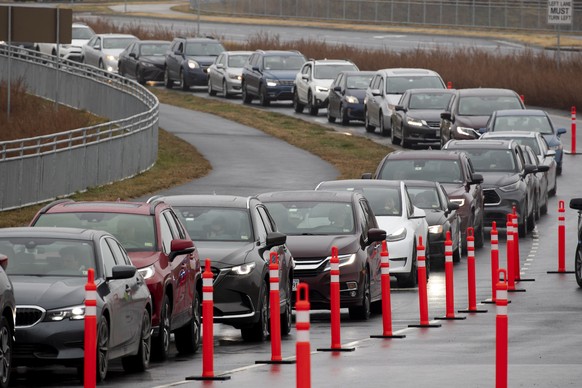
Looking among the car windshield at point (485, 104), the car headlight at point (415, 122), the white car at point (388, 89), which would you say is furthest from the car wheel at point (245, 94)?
the car windshield at point (485, 104)

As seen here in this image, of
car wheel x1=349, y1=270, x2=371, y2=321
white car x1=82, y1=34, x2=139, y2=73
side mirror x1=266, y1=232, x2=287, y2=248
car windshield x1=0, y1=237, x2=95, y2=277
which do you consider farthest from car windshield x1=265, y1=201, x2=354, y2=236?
white car x1=82, y1=34, x2=139, y2=73

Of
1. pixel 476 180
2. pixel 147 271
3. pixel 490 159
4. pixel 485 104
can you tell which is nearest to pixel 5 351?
pixel 147 271

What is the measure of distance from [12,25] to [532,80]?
2265cm

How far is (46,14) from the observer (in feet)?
153

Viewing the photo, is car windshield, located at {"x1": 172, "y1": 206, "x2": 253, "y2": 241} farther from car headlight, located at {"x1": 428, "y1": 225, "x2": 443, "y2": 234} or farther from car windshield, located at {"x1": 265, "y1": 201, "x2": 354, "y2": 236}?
car headlight, located at {"x1": 428, "y1": 225, "x2": 443, "y2": 234}

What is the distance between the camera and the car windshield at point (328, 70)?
56.8 m

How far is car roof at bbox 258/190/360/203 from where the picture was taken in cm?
2277

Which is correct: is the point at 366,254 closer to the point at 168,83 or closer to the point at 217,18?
the point at 168,83

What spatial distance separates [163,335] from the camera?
16969 mm

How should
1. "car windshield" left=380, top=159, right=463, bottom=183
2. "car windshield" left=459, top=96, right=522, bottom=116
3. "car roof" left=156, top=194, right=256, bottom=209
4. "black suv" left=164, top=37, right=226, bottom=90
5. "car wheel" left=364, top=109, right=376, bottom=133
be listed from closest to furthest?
"car roof" left=156, top=194, right=256, bottom=209 → "car windshield" left=380, top=159, right=463, bottom=183 → "car windshield" left=459, top=96, right=522, bottom=116 → "car wheel" left=364, top=109, right=376, bottom=133 → "black suv" left=164, top=37, right=226, bottom=90

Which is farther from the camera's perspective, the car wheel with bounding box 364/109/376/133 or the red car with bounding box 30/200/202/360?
the car wheel with bounding box 364/109/376/133

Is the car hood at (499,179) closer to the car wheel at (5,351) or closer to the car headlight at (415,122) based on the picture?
the car headlight at (415,122)

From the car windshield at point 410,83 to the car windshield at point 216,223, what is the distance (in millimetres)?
30004

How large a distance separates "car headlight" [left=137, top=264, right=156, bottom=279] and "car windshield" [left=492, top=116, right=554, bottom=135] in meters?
25.9
